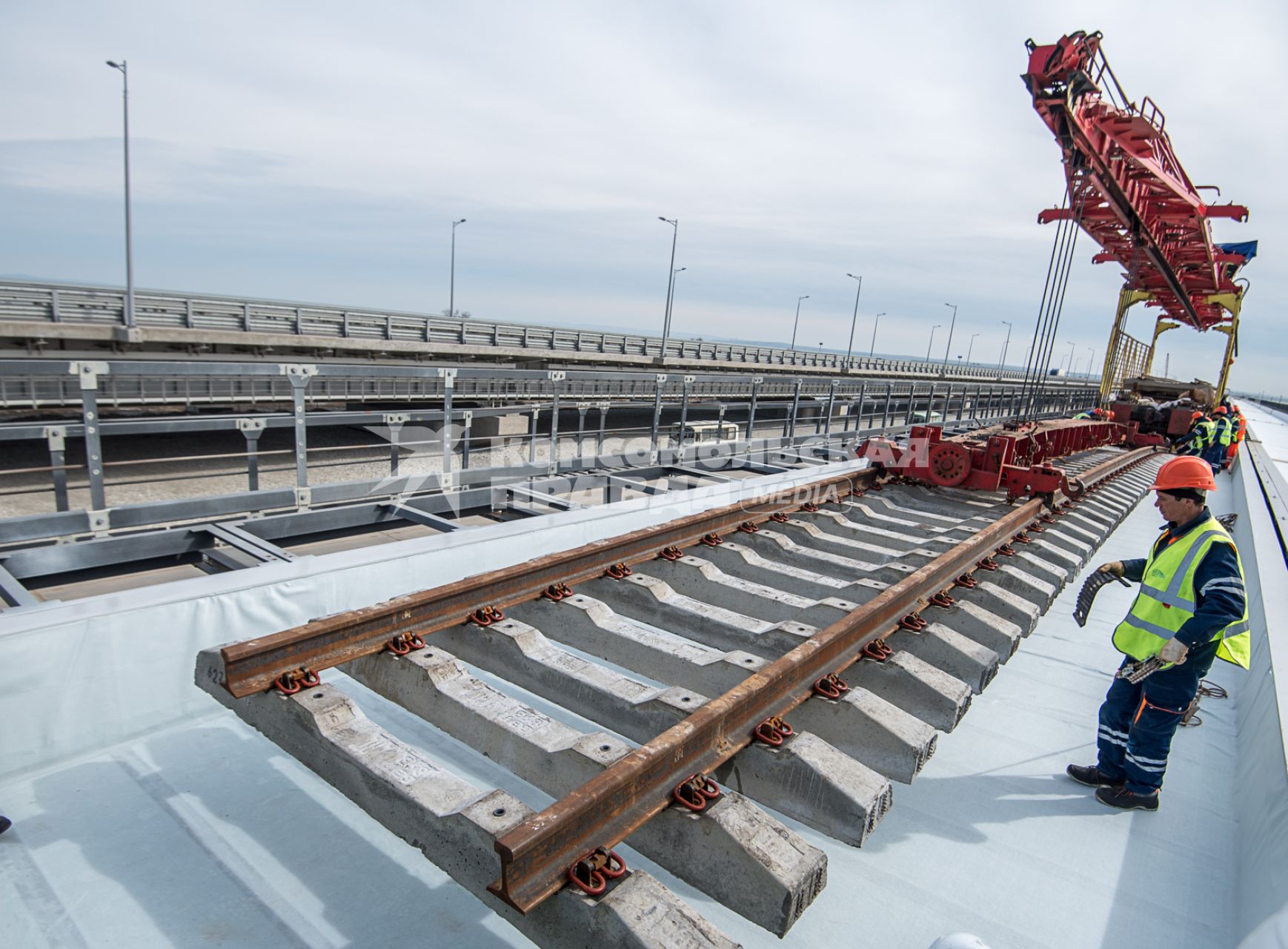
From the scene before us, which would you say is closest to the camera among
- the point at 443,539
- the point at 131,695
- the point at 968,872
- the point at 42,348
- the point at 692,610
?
the point at 968,872

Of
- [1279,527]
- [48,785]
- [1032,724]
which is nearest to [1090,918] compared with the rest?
[1032,724]

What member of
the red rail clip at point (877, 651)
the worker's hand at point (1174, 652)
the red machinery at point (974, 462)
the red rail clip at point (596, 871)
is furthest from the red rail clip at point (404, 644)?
the red machinery at point (974, 462)

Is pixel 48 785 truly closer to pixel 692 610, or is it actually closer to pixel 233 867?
pixel 233 867

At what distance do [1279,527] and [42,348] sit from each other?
27107mm

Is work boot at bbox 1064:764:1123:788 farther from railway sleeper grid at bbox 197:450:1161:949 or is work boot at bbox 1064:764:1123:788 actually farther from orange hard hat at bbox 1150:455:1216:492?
orange hard hat at bbox 1150:455:1216:492

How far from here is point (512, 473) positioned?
23.7 ft

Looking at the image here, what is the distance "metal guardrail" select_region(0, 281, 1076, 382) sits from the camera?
67.0ft

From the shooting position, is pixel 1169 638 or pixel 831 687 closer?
pixel 831 687

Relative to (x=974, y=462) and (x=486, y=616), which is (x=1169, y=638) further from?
(x=974, y=462)

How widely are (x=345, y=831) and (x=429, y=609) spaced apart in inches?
42.3

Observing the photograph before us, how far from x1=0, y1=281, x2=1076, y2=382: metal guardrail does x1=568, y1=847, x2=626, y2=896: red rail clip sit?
23.4 meters

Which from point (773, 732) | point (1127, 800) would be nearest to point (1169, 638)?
point (1127, 800)

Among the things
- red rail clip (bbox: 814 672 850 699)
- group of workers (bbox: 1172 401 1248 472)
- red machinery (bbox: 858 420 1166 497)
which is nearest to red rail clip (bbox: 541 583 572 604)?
red rail clip (bbox: 814 672 850 699)

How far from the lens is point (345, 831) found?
3.00m
